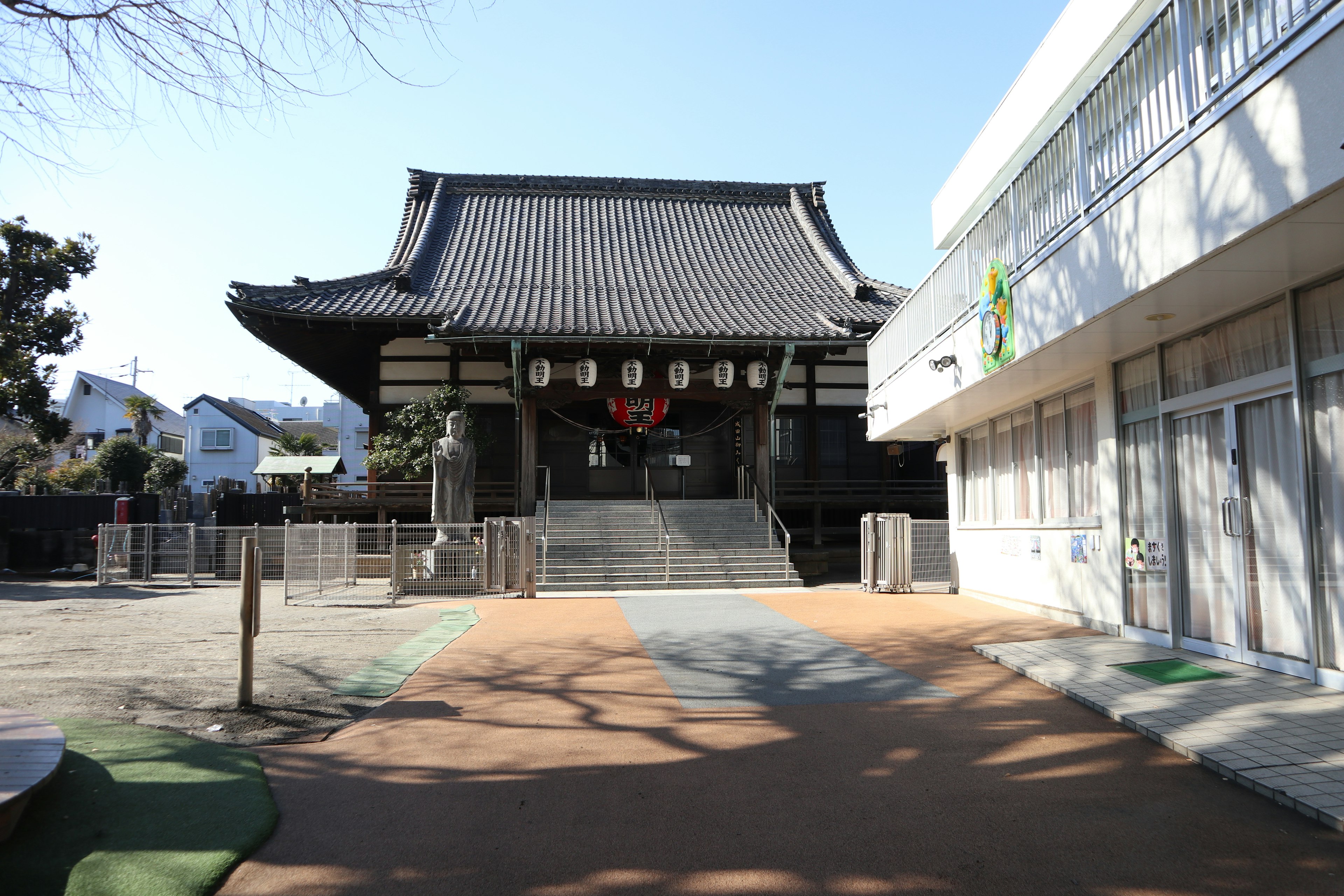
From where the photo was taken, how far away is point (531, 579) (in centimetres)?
1234

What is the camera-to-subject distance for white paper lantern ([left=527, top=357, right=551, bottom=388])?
1628 centimetres

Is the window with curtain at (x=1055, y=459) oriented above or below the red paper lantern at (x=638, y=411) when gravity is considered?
below

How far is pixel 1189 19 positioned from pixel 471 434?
14.1 metres

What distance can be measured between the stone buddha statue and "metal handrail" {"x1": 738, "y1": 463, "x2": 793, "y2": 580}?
224 inches

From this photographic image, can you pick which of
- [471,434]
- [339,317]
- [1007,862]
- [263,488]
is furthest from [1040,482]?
[263,488]

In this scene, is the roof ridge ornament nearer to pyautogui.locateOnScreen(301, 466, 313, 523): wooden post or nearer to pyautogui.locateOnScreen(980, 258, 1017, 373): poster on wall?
pyautogui.locateOnScreen(980, 258, 1017, 373): poster on wall

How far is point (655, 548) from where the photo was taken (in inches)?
599

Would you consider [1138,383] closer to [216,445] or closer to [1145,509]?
[1145,509]

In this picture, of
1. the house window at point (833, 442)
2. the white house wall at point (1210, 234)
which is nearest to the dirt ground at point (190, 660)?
the white house wall at point (1210, 234)

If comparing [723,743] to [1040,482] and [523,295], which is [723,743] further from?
[523,295]

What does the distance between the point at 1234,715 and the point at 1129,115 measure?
4285 millimetres

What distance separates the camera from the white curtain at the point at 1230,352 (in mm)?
5711

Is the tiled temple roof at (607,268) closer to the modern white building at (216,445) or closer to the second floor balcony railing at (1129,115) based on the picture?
the second floor balcony railing at (1129,115)

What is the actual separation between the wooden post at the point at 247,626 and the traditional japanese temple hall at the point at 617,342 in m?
10.6
